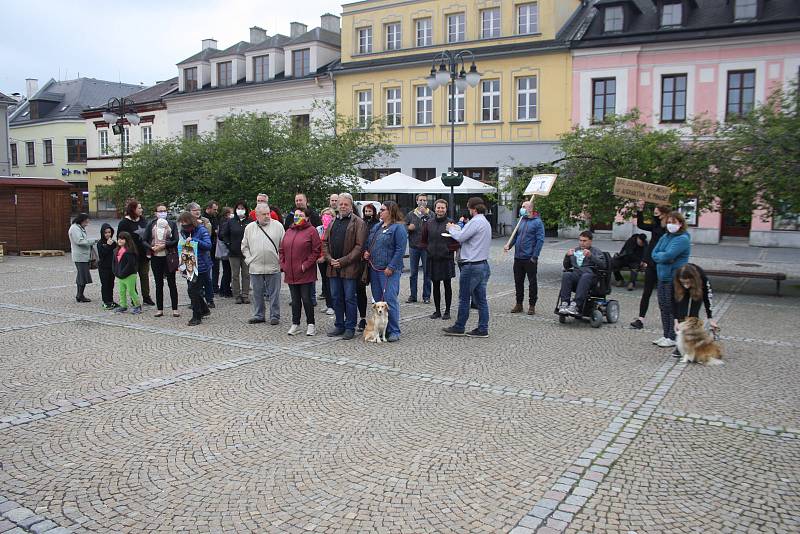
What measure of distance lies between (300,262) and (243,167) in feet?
30.1

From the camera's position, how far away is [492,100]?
32.2 m

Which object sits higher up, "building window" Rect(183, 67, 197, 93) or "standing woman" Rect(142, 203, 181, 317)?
"building window" Rect(183, 67, 197, 93)

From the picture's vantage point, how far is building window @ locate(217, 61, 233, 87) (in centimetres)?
4122

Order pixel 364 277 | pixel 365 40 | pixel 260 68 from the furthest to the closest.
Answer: pixel 260 68
pixel 365 40
pixel 364 277

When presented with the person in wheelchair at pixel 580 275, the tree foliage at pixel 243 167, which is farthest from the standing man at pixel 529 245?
the tree foliage at pixel 243 167

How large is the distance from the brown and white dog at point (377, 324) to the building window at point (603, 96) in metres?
22.8

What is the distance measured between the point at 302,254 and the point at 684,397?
A: 5336mm

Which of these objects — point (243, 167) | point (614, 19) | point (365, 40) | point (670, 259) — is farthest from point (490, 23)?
point (670, 259)

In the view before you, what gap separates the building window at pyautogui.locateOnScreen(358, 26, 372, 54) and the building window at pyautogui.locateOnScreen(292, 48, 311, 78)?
359 centimetres

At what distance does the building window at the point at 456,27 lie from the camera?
1297 inches

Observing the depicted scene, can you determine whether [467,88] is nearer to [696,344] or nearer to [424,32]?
[424,32]

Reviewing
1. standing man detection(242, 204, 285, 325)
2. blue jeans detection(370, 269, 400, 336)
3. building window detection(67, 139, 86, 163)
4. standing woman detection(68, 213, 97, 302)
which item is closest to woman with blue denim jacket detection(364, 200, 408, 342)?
blue jeans detection(370, 269, 400, 336)

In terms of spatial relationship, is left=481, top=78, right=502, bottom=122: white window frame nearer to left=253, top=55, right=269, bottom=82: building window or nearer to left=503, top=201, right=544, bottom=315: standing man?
left=253, top=55, right=269, bottom=82: building window

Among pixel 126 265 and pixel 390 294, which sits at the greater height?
pixel 126 265
